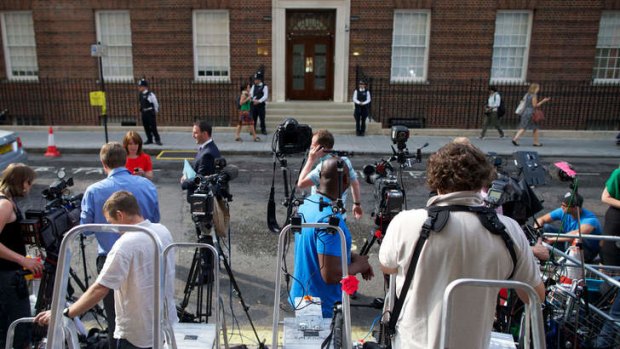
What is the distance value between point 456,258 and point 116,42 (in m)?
17.3

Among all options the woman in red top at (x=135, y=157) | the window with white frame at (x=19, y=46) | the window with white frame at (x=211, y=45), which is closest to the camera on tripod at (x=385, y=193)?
the woman in red top at (x=135, y=157)

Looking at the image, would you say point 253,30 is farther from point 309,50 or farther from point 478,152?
point 478,152

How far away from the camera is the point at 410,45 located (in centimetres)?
1662

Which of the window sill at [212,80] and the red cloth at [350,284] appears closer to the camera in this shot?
the red cloth at [350,284]

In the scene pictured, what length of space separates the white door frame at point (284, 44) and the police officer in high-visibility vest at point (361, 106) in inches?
70.6

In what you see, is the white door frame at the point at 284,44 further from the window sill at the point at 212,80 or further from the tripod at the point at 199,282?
the tripod at the point at 199,282

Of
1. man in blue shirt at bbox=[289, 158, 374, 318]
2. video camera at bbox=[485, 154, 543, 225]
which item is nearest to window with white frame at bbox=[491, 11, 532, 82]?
video camera at bbox=[485, 154, 543, 225]

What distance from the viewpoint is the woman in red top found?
5832 millimetres

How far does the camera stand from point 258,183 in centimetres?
1005

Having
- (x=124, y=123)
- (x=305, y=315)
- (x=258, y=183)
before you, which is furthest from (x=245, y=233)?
(x=124, y=123)

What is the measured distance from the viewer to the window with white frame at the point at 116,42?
653 inches

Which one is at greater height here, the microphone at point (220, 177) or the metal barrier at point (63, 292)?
the microphone at point (220, 177)

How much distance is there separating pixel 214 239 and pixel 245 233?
3.19 meters

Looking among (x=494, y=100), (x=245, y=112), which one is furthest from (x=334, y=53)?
(x=494, y=100)
